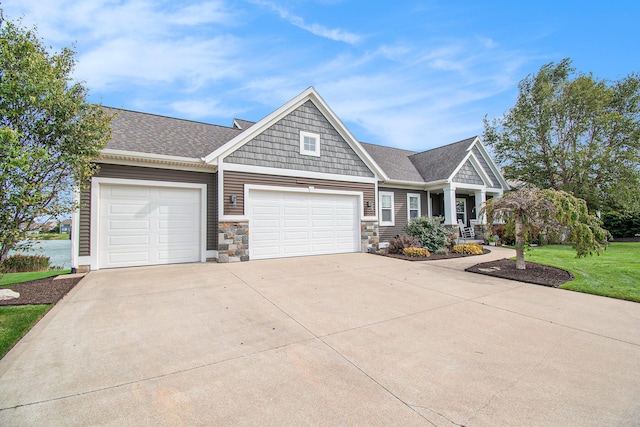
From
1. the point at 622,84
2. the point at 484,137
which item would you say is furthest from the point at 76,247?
the point at 622,84

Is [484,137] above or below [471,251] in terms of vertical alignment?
above

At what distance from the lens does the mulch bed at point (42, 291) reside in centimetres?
501

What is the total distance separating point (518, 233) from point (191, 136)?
11.1m

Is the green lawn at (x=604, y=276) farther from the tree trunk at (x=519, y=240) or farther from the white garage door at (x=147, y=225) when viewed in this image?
the white garage door at (x=147, y=225)

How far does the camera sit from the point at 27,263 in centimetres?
1004

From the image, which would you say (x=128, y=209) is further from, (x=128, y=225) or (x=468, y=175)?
(x=468, y=175)

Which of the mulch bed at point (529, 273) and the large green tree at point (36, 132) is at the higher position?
the large green tree at point (36, 132)

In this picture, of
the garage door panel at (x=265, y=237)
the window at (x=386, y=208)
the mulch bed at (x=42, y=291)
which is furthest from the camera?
the window at (x=386, y=208)

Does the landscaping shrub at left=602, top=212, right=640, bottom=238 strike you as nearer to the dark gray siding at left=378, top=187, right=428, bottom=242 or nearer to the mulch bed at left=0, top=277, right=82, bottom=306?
the dark gray siding at left=378, top=187, right=428, bottom=242

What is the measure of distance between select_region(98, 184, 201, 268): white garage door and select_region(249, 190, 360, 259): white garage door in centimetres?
198

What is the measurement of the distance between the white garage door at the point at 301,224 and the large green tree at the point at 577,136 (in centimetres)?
1194

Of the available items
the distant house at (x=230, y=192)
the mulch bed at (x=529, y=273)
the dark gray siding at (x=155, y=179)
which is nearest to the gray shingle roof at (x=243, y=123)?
the distant house at (x=230, y=192)

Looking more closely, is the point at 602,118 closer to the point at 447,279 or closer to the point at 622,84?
the point at 622,84

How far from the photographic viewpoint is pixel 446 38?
10.4 meters
